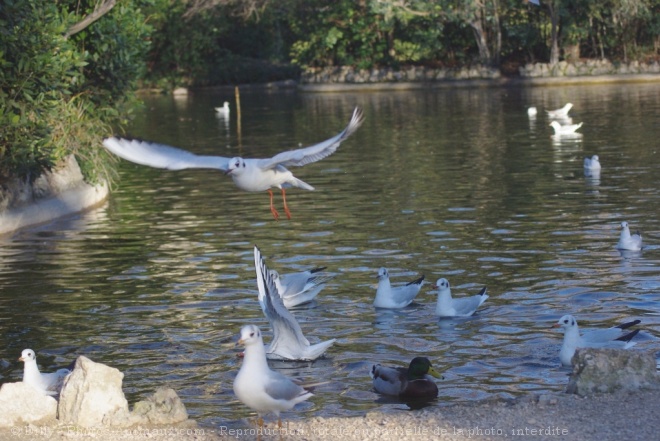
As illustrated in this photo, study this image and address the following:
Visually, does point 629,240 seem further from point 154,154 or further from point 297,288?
point 154,154

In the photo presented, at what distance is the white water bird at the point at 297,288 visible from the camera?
497 inches

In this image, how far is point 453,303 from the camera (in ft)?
39.3

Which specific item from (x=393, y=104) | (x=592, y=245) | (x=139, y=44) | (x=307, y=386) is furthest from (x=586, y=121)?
(x=307, y=386)

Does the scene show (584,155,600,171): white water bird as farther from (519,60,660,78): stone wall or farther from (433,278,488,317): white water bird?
(519,60,660,78): stone wall

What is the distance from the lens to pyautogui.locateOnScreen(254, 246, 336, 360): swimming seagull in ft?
32.1

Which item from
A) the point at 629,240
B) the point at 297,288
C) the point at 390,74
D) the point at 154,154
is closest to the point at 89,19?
the point at 297,288

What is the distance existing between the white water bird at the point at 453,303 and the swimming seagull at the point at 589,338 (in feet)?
5.27

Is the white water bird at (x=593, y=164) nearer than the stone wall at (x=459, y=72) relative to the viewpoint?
Yes

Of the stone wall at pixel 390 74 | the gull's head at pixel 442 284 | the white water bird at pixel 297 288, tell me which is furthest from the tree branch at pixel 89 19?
the stone wall at pixel 390 74

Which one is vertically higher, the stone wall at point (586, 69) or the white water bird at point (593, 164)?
the stone wall at point (586, 69)

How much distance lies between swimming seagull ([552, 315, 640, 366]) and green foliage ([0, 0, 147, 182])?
10062 mm

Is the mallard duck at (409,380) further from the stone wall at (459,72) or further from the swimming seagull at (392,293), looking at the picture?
the stone wall at (459,72)

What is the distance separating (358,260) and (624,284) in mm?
3578

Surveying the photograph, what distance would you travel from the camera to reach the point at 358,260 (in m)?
15.1
